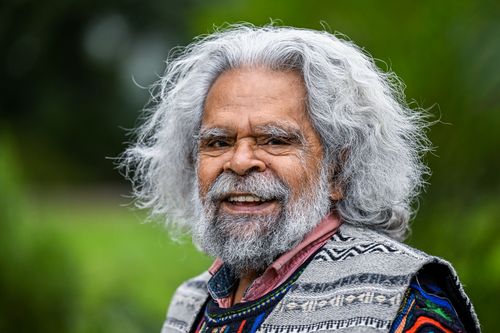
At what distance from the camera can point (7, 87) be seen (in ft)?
60.4

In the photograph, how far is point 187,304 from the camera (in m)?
3.22

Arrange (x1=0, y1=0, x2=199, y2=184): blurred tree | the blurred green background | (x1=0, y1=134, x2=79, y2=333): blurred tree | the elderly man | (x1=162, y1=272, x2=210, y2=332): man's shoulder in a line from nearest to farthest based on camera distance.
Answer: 1. the elderly man
2. (x1=162, y1=272, x2=210, y2=332): man's shoulder
3. the blurred green background
4. (x1=0, y1=134, x2=79, y2=333): blurred tree
5. (x1=0, y1=0, x2=199, y2=184): blurred tree

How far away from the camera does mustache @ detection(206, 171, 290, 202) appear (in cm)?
279

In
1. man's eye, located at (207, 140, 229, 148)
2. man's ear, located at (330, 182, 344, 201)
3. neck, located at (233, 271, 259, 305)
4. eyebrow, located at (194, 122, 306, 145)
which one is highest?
eyebrow, located at (194, 122, 306, 145)

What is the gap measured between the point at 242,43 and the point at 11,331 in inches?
140

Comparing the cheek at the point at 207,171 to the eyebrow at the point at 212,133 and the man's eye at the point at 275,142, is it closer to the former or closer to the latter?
the eyebrow at the point at 212,133

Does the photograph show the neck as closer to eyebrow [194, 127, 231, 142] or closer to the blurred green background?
eyebrow [194, 127, 231, 142]

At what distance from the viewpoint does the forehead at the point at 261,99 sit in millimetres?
2850

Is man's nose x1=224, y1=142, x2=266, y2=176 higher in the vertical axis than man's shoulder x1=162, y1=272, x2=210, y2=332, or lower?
higher

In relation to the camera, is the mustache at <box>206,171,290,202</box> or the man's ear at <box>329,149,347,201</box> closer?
the mustache at <box>206,171,290,202</box>

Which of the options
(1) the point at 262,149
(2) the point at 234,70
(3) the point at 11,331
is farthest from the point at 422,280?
(3) the point at 11,331

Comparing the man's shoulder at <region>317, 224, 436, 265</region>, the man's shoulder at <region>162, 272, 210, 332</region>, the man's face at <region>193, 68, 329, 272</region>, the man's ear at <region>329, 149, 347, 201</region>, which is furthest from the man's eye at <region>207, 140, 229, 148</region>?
the man's shoulder at <region>162, 272, 210, 332</region>

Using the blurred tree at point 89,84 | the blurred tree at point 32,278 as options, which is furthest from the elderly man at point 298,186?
the blurred tree at point 89,84

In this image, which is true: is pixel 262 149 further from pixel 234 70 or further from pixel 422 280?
pixel 422 280
